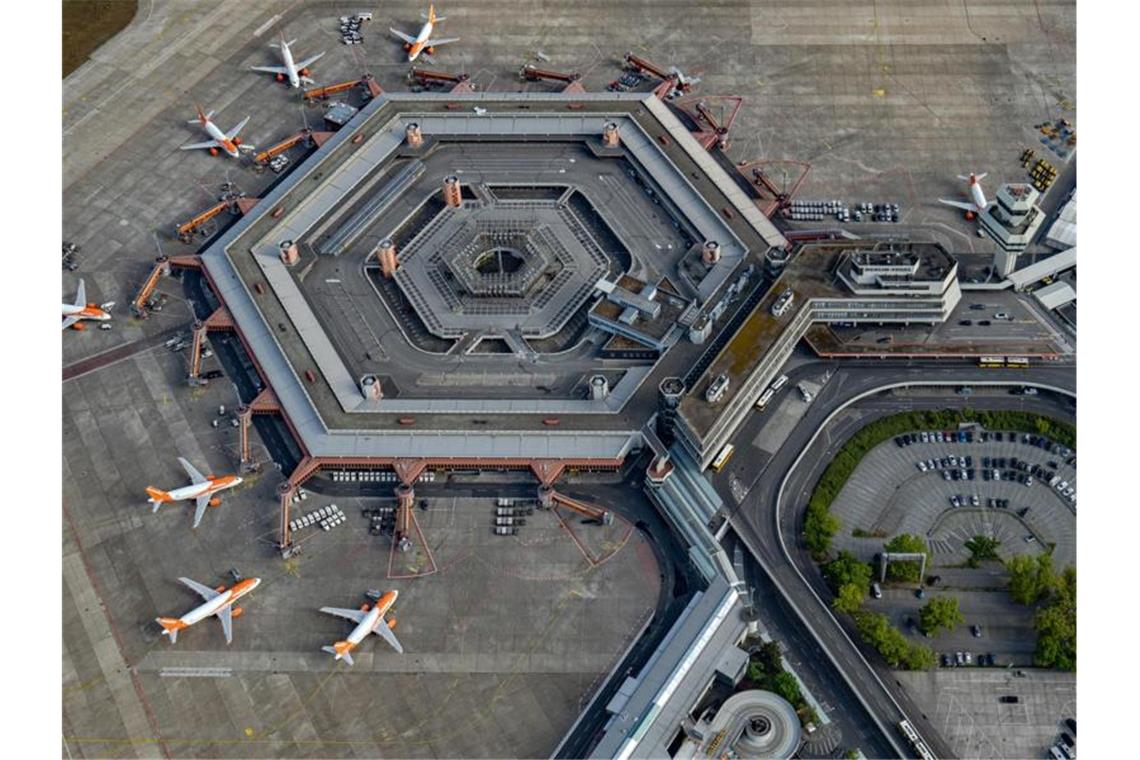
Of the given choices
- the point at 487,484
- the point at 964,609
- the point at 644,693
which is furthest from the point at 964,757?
the point at 487,484

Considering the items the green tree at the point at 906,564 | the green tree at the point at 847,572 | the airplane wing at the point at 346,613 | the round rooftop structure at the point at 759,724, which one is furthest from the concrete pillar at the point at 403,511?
the green tree at the point at 906,564

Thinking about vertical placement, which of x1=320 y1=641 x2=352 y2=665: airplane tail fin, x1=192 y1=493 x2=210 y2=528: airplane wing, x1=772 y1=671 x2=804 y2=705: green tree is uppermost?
x1=772 y1=671 x2=804 y2=705: green tree

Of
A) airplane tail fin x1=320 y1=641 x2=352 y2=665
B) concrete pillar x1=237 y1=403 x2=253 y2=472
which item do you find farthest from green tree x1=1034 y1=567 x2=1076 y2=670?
concrete pillar x1=237 y1=403 x2=253 y2=472

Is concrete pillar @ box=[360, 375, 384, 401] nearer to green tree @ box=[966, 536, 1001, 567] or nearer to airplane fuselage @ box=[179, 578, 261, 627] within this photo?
airplane fuselage @ box=[179, 578, 261, 627]

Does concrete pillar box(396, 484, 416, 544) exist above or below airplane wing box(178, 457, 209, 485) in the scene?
above

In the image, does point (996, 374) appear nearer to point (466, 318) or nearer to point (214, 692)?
point (466, 318)

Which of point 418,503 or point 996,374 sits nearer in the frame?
point 418,503

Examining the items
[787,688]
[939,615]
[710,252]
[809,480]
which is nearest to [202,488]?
[787,688]
